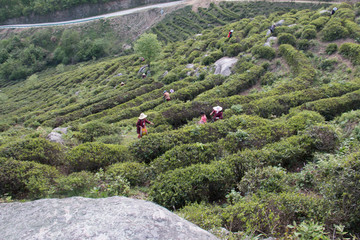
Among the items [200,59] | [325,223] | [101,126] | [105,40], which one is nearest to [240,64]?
[200,59]

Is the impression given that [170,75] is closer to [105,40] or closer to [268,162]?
[268,162]

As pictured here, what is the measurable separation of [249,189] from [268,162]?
1743 millimetres

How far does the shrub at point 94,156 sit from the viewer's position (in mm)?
9688

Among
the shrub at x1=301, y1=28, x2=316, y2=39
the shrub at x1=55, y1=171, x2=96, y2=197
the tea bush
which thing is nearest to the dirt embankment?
the shrub at x1=301, y1=28, x2=316, y2=39

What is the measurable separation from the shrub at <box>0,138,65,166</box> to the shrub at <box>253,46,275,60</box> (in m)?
19.7

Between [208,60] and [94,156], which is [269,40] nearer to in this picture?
[208,60]

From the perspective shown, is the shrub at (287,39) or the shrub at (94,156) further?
the shrub at (287,39)

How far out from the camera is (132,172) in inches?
352

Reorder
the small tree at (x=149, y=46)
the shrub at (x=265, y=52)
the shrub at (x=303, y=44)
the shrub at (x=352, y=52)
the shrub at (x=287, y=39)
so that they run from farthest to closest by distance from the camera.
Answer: the small tree at (x=149, y=46) → the shrub at (x=287, y=39) → the shrub at (x=265, y=52) → the shrub at (x=303, y=44) → the shrub at (x=352, y=52)

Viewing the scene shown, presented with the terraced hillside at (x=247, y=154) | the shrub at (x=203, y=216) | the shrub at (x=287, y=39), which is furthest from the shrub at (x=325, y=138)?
the shrub at (x=287, y=39)

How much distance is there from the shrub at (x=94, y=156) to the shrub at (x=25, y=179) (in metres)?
1.02

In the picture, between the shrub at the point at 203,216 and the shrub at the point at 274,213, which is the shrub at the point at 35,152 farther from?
the shrub at the point at 274,213

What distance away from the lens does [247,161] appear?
329 inches

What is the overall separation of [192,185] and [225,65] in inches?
737
